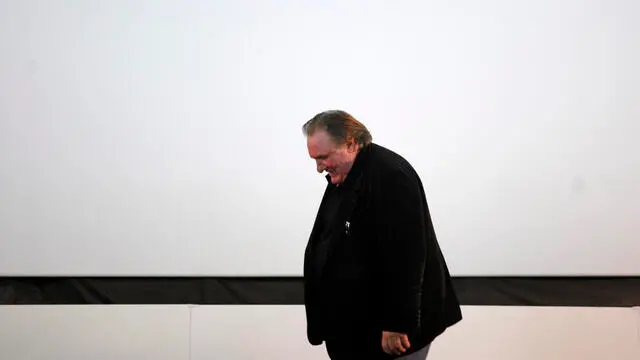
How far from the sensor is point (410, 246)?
141 cm

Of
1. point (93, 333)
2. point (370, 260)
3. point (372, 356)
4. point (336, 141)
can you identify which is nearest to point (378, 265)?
point (370, 260)

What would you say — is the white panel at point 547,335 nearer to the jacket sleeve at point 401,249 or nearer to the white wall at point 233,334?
the white wall at point 233,334

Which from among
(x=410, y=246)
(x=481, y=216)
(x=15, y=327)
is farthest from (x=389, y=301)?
(x=15, y=327)

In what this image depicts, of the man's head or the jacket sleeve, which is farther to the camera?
the man's head

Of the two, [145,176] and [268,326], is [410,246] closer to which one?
[268,326]

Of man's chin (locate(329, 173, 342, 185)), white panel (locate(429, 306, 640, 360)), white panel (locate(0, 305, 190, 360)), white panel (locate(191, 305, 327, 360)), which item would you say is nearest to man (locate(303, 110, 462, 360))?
man's chin (locate(329, 173, 342, 185))

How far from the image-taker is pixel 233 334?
7.35 feet

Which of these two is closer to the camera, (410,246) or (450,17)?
(410,246)

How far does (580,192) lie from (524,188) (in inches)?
8.7

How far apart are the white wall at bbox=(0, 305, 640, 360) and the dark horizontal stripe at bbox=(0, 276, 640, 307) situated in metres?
0.03

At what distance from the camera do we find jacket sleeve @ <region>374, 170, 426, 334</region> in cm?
141

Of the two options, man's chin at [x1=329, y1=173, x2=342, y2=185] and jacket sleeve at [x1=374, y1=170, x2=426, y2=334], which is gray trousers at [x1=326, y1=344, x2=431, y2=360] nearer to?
jacket sleeve at [x1=374, y1=170, x2=426, y2=334]

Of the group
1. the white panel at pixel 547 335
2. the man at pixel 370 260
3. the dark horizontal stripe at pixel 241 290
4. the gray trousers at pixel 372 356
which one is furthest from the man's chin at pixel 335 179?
the white panel at pixel 547 335

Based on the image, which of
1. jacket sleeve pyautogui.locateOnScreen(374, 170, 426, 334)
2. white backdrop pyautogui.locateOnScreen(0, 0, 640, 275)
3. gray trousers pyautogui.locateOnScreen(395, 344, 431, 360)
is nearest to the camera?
jacket sleeve pyautogui.locateOnScreen(374, 170, 426, 334)
